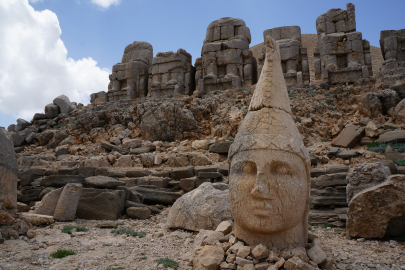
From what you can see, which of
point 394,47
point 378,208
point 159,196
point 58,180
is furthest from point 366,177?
point 394,47

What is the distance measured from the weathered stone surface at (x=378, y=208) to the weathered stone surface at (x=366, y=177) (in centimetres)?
23

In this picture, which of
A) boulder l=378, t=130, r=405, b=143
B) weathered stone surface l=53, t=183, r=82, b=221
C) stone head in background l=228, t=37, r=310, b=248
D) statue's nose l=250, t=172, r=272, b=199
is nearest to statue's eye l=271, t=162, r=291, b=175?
stone head in background l=228, t=37, r=310, b=248

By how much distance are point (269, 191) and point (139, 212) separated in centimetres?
448

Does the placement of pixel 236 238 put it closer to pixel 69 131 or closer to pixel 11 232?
pixel 11 232

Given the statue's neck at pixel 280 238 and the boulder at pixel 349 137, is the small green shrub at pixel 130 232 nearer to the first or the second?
the statue's neck at pixel 280 238

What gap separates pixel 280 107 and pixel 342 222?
3220 millimetres

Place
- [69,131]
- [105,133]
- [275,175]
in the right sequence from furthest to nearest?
[69,131], [105,133], [275,175]

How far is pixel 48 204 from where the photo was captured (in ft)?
22.0

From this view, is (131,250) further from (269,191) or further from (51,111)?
(51,111)

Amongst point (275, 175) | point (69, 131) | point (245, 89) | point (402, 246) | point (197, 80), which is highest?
point (197, 80)

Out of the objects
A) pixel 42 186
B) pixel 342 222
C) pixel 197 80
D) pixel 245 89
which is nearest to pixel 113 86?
pixel 197 80

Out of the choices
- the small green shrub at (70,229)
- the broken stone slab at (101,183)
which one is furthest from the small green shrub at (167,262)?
the broken stone slab at (101,183)

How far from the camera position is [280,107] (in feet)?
11.9

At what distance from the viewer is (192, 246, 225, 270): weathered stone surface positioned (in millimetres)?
3238
